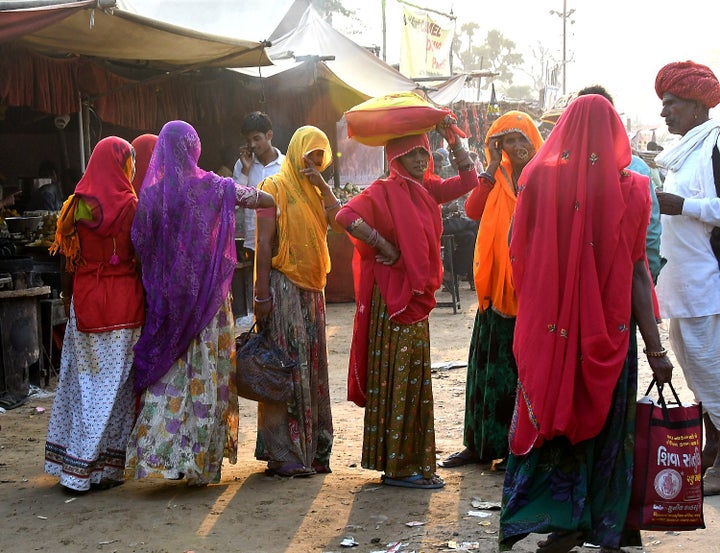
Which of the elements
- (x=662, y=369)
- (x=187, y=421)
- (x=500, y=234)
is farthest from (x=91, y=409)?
(x=662, y=369)

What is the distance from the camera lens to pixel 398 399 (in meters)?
4.89

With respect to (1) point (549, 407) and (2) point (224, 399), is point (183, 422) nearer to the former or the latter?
(2) point (224, 399)

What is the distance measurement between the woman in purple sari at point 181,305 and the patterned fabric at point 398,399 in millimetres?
832

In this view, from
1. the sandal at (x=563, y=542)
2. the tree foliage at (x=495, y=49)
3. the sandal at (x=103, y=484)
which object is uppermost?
the tree foliage at (x=495, y=49)

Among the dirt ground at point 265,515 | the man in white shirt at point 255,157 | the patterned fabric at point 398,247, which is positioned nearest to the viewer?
the dirt ground at point 265,515

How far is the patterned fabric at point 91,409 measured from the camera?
5.00 metres

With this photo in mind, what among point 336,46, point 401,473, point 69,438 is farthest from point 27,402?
point 336,46

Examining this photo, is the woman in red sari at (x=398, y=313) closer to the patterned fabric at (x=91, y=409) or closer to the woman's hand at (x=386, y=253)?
the woman's hand at (x=386, y=253)

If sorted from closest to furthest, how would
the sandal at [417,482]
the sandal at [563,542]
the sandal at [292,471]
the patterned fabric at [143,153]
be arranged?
the sandal at [563,542] → the sandal at [417,482] → the sandal at [292,471] → the patterned fabric at [143,153]

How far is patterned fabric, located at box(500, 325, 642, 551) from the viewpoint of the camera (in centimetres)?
355

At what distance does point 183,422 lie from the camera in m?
4.95

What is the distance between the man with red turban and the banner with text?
12.0 m

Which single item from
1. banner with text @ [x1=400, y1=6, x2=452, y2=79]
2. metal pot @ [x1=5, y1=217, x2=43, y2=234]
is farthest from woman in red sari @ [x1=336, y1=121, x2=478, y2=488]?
banner with text @ [x1=400, y1=6, x2=452, y2=79]

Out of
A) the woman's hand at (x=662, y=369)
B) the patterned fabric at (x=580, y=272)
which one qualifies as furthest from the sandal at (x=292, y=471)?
the woman's hand at (x=662, y=369)
